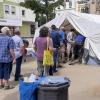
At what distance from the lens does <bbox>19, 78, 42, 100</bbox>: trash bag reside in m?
6.76

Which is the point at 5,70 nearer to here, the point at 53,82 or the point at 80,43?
the point at 53,82

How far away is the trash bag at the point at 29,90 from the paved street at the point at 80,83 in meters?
2.05

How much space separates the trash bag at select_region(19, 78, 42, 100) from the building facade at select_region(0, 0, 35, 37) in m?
45.6

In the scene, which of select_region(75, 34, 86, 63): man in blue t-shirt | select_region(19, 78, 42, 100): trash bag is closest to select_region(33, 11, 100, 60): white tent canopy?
select_region(75, 34, 86, 63): man in blue t-shirt

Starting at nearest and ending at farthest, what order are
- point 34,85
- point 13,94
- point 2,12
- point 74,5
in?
point 34,85, point 13,94, point 2,12, point 74,5

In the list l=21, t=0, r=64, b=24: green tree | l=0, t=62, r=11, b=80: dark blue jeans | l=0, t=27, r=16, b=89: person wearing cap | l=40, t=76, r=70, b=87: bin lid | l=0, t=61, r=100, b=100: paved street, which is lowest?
l=0, t=61, r=100, b=100: paved street

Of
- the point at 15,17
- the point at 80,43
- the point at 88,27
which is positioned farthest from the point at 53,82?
the point at 15,17

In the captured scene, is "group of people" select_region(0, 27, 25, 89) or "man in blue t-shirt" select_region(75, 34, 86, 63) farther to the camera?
"man in blue t-shirt" select_region(75, 34, 86, 63)

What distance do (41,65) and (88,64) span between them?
21.5 ft

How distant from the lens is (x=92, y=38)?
1636cm

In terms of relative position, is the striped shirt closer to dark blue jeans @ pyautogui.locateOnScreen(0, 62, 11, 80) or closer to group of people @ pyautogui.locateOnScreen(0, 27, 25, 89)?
group of people @ pyautogui.locateOnScreen(0, 27, 25, 89)

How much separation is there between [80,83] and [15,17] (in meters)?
53.3

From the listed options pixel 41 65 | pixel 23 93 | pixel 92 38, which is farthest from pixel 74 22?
pixel 23 93

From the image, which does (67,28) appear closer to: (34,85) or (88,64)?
(88,64)
